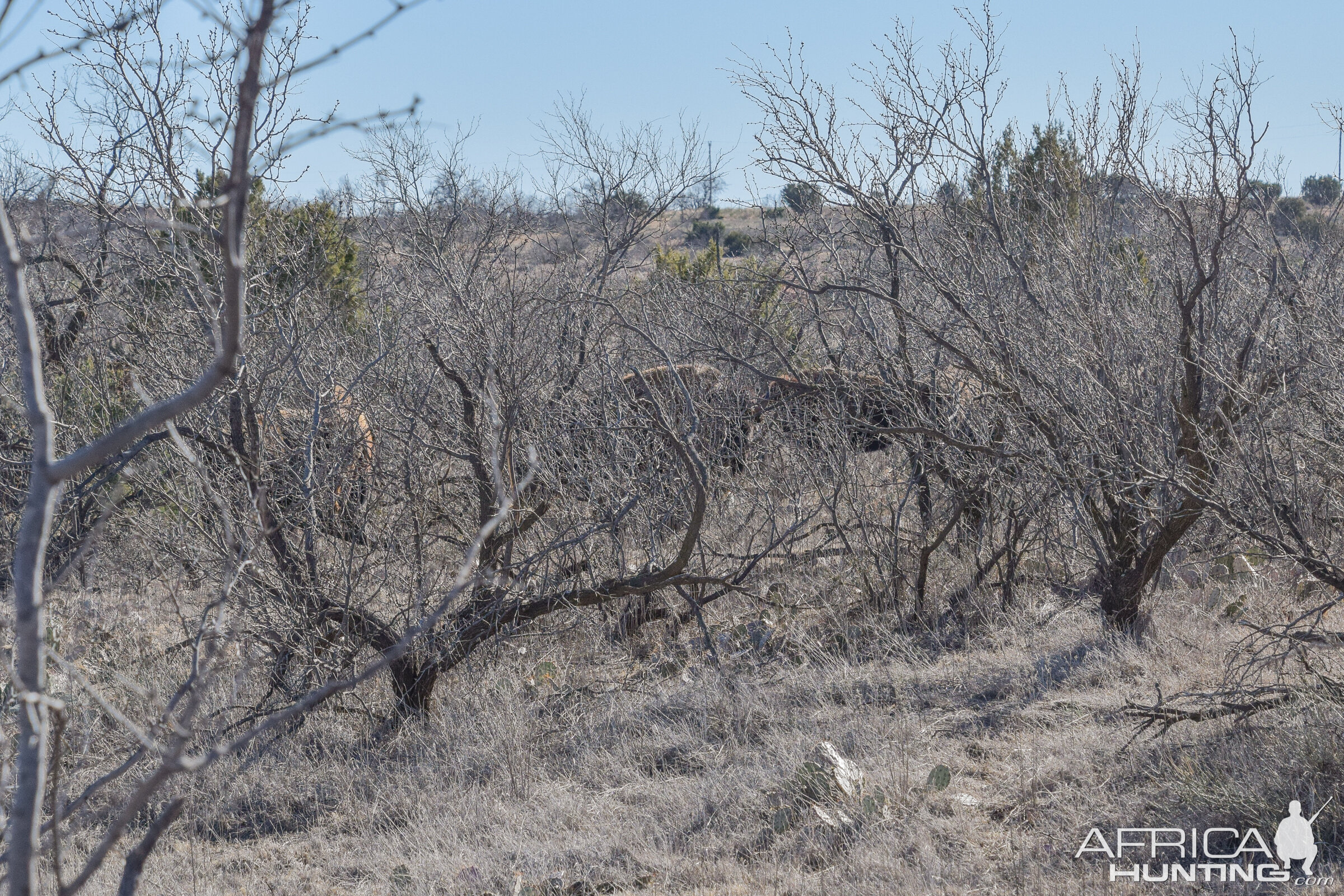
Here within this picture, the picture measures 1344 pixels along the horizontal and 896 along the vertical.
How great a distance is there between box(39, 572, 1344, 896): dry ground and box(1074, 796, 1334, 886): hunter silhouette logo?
0.21 feet

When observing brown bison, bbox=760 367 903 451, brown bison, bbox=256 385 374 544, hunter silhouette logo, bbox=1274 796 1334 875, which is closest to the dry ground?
hunter silhouette logo, bbox=1274 796 1334 875

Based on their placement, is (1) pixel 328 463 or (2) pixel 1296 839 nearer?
(2) pixel 1296 839

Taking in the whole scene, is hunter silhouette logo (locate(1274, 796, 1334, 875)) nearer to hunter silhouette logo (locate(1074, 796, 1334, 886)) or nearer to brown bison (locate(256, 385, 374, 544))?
hunter silhouette logo (locate(1074, 796, 1334, 886))

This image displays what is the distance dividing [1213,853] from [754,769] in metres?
1.81


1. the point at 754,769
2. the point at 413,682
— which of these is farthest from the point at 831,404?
the point at 413,682

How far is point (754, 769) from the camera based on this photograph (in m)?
4.45

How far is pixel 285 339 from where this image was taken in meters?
4.99

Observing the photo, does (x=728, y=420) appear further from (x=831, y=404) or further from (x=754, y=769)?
(x=754, y=769)

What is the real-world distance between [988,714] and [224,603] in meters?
4.16

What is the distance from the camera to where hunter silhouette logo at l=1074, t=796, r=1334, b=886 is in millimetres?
3254

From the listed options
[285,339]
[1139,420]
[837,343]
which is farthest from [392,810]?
[837,343]

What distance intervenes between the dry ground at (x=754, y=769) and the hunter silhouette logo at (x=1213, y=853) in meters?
0.06

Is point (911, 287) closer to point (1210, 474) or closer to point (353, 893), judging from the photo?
point (1210, 474)

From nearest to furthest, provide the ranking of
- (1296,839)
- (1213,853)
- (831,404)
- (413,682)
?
(1296,839) < (1213,853) < (413,682) < (831,404)
